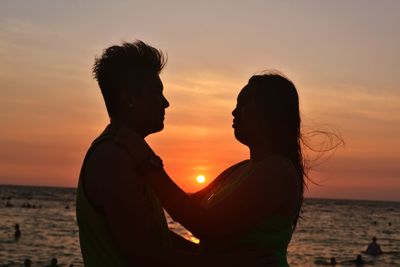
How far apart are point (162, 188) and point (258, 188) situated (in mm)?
541

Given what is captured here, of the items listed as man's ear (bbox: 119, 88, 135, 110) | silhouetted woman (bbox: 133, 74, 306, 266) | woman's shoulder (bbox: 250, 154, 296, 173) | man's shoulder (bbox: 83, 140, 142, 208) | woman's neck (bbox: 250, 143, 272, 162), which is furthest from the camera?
woman's neck (bbox: 250, 143, 272, 162)

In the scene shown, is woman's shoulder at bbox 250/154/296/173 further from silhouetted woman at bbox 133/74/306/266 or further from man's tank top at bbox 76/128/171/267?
man's tank top at bbox 76/128/171/267

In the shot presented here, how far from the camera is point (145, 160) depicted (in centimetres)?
339

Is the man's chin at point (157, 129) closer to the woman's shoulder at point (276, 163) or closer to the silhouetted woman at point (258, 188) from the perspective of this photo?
the silhouetted woman at point (258, 188)

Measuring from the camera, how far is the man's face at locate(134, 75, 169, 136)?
3.45 metres

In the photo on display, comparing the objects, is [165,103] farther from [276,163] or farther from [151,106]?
[276,163]

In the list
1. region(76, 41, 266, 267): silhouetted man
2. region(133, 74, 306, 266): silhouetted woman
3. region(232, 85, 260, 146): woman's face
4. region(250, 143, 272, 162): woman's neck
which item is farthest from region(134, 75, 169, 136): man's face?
region(250, 143, 272, 162): woman's neck

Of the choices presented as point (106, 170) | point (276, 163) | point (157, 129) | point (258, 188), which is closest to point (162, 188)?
point (157, 129)

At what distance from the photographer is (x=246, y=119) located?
3.95 metres

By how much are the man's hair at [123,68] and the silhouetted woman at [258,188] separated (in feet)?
1.32

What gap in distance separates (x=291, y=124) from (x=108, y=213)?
134 centimetres

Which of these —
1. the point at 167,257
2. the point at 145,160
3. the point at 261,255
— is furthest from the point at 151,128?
the point at 261,255

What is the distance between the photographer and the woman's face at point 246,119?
155 inches

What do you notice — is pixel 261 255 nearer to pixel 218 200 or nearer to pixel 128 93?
pixel 218 200
